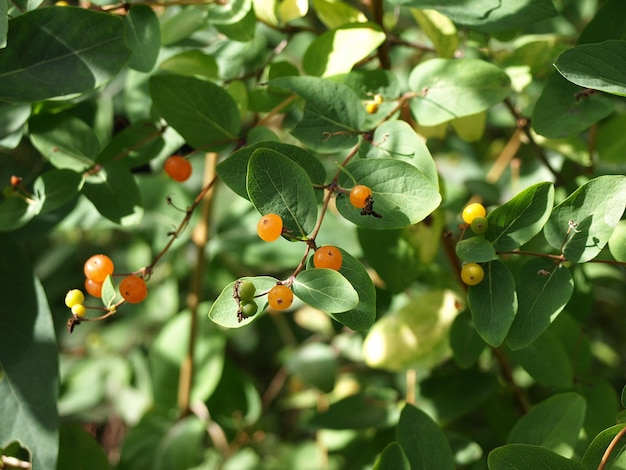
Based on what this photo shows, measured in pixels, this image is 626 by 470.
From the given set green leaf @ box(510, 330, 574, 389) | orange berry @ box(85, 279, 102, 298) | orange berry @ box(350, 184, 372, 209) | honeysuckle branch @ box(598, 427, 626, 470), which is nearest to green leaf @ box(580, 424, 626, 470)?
honeysuckle branch @ box(598, 427, 626, 470)

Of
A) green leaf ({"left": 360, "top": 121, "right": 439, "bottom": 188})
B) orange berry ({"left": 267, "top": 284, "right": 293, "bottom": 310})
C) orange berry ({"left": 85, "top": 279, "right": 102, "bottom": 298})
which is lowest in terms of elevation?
orange berry ({"left": 85, "top": 279, "right": 102, "bottom": 298})

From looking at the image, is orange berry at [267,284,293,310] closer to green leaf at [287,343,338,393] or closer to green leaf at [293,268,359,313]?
green leaf at [293,268,359,313]

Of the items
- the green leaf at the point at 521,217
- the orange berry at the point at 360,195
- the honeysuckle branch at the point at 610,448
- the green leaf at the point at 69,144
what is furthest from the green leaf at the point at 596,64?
the green leaf at the point at 69,144

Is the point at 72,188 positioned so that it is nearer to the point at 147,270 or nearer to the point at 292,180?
the point at 147,270

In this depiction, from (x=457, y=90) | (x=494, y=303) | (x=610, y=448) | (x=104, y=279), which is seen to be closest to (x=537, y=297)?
(x=494, y=303)

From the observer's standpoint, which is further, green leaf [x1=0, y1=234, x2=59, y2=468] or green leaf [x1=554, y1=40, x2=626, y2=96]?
green leaf [x1=0, y1=234, x2=59, y2=468]

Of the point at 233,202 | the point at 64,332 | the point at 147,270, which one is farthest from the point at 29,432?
the point at 64,332

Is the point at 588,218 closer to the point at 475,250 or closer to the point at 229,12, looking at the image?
the point at 475,250
